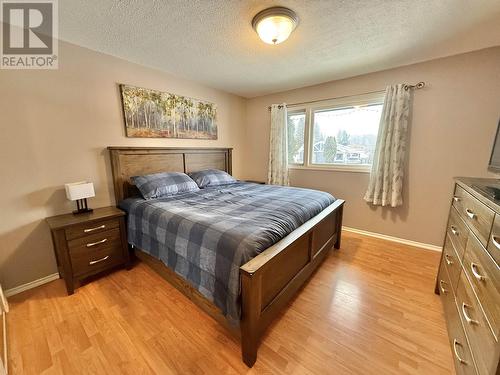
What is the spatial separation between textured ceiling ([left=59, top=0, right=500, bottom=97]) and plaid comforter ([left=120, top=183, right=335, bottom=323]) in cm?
161

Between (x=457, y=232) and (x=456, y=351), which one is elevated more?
(x=457, y=232)

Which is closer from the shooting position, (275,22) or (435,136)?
(275,22)

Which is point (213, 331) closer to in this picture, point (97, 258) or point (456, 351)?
point (97, 258)

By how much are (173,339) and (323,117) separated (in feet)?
11.2

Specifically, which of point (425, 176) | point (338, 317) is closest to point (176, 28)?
point (338, 317)

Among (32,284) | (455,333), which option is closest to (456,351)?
(455,333)

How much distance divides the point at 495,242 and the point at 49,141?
332 centimetres

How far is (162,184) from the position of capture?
244cm

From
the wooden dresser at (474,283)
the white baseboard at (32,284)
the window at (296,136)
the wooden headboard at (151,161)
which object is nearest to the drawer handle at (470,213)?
the wooden dresser at (474,283)

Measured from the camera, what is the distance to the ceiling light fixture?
1539 mm

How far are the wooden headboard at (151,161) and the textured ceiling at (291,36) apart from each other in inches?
42.6

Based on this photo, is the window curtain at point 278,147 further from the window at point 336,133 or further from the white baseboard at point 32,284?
the white baseboard at point 32,284

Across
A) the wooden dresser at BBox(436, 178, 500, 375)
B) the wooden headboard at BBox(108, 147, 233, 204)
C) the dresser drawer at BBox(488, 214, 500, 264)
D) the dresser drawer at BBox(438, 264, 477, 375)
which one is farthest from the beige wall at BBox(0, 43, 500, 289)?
the dresser drawer at BBox(488, 214, 500, 264)

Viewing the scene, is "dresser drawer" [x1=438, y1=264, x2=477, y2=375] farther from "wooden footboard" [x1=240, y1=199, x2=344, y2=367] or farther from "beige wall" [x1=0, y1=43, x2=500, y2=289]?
"beige wall" [x1=0, y1=43, x2=500, y2=289]
